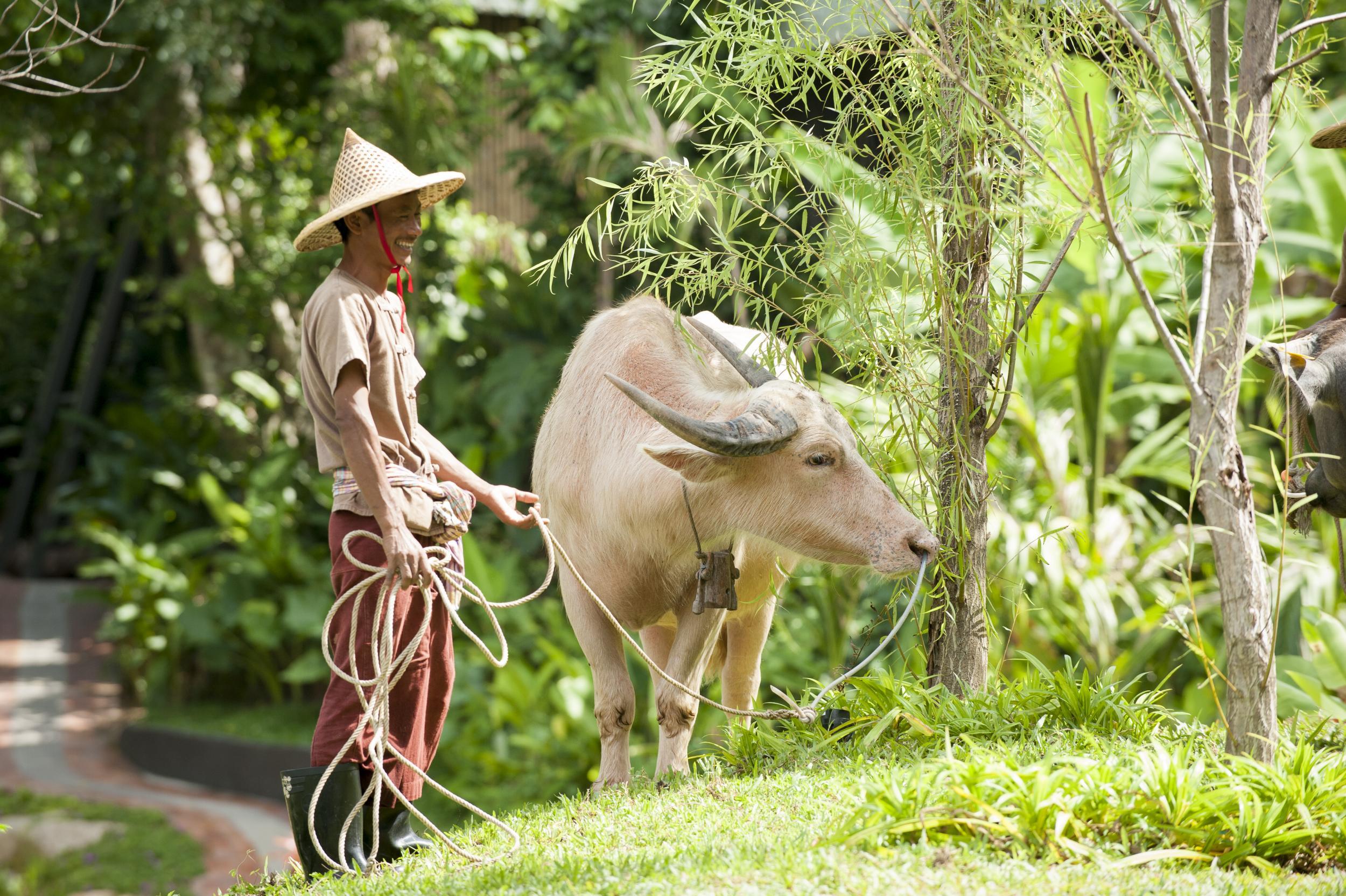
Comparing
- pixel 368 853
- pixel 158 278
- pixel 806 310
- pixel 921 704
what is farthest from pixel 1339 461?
pixel 158 278

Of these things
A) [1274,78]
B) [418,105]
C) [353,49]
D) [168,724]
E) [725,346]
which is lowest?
[168,724]

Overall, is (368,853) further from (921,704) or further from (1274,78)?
(1274,78)

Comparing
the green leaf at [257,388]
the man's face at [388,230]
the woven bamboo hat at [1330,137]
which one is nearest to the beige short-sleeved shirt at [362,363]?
the man's face at [388,230]

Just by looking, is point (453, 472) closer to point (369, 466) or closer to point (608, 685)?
point (369, 466)

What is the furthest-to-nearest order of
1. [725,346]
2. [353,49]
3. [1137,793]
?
[353,49]
[725,346]
[1137,793]

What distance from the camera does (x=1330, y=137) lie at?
3.30 metres

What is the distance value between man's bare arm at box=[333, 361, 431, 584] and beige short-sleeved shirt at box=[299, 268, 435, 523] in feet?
0.10

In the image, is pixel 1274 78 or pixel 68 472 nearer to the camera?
pixel 1274 78

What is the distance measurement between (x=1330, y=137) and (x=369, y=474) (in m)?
2.80

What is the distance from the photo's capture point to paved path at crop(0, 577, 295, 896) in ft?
25.1

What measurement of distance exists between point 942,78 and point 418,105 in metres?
6.63

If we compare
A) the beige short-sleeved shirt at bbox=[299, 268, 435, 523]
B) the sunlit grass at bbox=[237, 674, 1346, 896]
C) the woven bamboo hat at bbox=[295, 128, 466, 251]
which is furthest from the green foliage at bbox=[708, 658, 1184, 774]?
the woven bamboo hat at bbox=[295, 128, 466, 251]

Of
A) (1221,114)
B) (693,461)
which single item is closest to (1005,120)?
(1221,114)

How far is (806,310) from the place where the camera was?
4.00 meters
